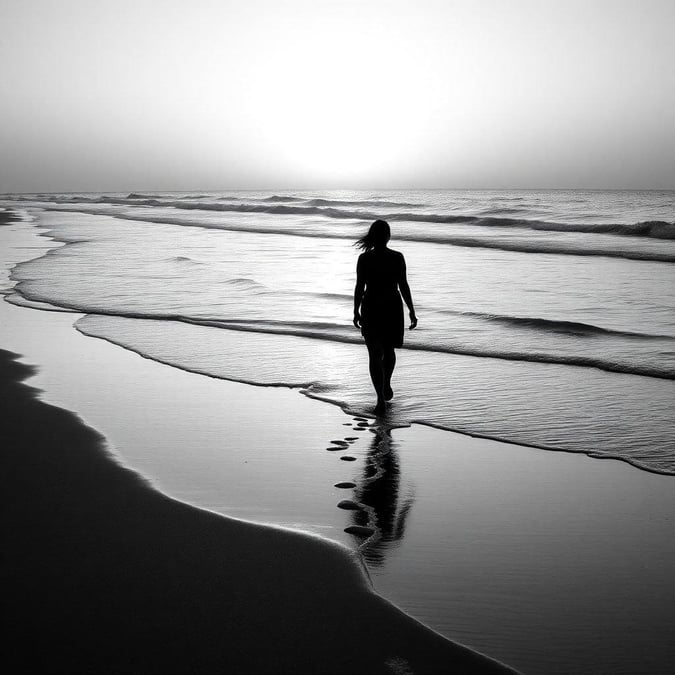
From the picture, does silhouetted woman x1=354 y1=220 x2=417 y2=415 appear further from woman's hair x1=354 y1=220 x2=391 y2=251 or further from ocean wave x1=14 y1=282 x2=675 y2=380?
ocean wave x1=14 y1=282 x2=675 y2=380

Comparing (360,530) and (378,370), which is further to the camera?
(378,370)

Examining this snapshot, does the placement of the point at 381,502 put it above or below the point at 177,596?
below

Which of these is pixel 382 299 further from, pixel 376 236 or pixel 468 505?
pixel 468 505

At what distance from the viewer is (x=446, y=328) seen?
10.3 meters

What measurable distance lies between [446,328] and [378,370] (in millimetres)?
4200

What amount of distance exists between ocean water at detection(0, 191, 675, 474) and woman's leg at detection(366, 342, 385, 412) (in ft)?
0.55

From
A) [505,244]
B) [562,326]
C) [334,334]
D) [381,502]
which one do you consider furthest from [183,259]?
→ [381,502]

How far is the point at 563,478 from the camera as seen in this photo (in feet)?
15.2

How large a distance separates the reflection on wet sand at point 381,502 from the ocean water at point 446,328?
0.98 meters

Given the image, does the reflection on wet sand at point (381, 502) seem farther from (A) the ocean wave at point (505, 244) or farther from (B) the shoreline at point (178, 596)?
(A) the ocean wave at point (505, 244)

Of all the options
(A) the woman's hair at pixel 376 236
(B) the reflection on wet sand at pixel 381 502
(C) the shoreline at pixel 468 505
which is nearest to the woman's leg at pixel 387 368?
(C) the shoreline at pixel 468 505

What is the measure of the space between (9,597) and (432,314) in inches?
355

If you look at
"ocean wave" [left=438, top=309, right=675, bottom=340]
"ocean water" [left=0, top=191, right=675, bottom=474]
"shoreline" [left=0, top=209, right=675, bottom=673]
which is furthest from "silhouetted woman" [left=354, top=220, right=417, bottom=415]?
"ocean wave" [left=438, top=309, right=675, bottom=340]

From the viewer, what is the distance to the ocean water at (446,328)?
613cm
